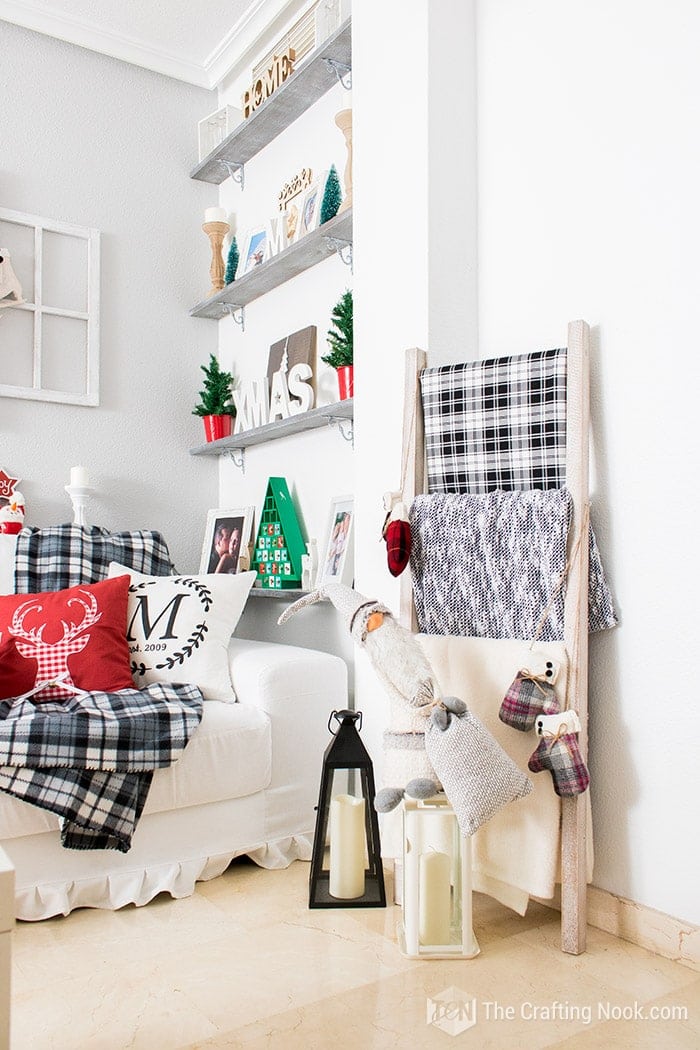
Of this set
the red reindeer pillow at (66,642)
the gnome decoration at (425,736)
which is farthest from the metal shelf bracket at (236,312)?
the gnome decoration at (425,736)

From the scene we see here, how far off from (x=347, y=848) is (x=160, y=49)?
2804mm

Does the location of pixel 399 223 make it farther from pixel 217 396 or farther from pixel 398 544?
pixel 217 396

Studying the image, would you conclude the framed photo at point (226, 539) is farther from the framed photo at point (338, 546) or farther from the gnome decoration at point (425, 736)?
the gnome decoration at point (425, 736)

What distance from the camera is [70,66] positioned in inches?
121

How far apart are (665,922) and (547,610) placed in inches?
24.4

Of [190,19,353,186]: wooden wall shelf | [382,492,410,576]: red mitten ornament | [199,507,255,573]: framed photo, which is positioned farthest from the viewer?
[199,507,255,573]: framed photo

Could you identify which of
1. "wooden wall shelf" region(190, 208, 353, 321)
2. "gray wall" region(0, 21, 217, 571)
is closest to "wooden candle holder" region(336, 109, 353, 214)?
"wooden wall shelf" region(190, 208, 353, 321)

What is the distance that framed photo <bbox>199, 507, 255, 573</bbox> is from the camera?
2.99 metres

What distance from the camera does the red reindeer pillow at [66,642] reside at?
2.13 metres

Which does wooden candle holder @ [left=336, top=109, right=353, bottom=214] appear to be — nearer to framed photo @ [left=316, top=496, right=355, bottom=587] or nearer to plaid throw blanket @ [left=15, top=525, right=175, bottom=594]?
framed photo @ [left=316, top=496, right=355, bottom=587]

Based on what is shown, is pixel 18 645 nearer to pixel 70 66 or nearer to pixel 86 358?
pixel 86 358

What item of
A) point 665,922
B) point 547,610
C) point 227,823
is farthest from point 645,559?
point 227,823

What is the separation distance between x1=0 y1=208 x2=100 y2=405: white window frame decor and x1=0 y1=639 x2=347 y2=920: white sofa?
119 cm

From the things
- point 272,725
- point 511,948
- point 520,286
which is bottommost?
point 511,948
